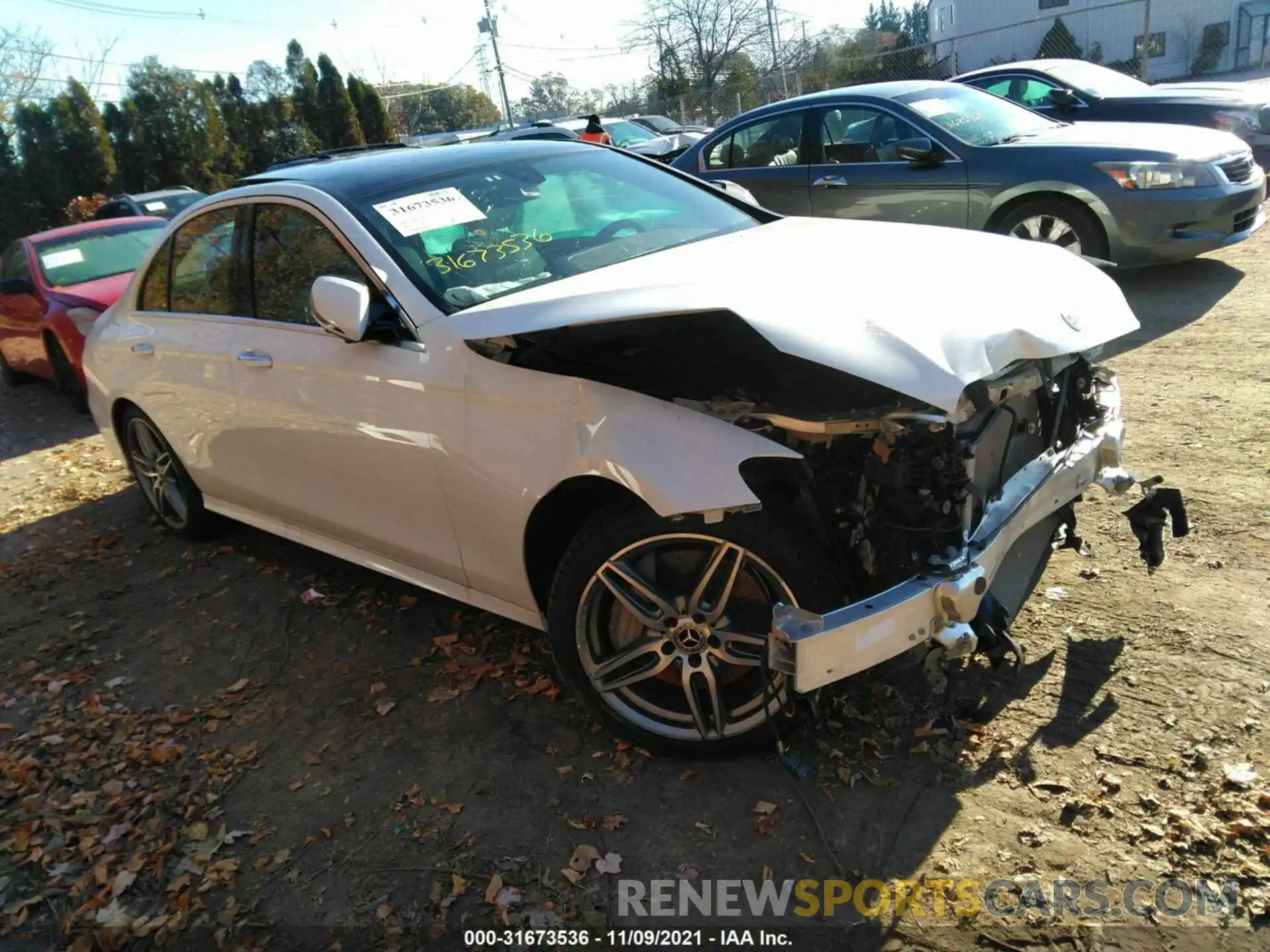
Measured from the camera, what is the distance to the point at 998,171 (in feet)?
23.0

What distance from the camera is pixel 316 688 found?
371 cm

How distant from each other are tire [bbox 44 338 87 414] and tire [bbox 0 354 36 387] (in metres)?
1.55

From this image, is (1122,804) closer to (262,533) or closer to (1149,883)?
(1149,883)

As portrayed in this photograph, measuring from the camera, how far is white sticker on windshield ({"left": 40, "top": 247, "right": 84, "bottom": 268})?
28.6 feet

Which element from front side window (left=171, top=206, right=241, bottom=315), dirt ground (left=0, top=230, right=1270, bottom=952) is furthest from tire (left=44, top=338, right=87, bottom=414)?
dirt ground (left=0, top=230, right=1270, bottom=952)

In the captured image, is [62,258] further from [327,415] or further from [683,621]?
[683,621]

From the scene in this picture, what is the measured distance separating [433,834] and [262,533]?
3.02 m

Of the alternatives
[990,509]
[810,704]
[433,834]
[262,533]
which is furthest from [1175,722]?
[262,533]

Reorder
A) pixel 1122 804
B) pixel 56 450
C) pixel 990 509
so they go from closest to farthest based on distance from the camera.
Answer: pixel 1122 804
pixel 990 509
pixel 56 450

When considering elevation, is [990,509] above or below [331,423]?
below

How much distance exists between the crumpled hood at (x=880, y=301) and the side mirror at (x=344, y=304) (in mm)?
266

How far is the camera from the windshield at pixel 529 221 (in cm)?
333

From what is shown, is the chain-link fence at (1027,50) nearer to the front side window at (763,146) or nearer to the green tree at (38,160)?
the front side window at (763,146)

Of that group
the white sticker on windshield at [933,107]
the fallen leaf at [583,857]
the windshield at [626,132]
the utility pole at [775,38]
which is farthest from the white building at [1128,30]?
the fallen leaf at [583,857]
